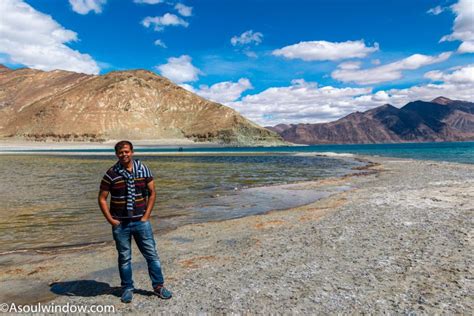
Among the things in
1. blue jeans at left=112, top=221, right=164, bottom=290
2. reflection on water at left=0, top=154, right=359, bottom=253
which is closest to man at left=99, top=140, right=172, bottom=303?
blue jeans at left=112, top=221, right=164, bottom=290

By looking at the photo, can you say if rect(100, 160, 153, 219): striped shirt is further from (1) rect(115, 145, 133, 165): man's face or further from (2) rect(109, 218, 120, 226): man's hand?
(1) rect(115, 145, 133, 165): man's face

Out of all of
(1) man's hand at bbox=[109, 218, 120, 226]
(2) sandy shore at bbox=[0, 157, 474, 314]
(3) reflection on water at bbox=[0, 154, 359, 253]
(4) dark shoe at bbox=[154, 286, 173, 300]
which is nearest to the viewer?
(2) sandy shore at bbox=[0, 157, 474, 314]

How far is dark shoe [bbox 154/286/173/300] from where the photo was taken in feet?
24.7

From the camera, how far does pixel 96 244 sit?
41.5 ft

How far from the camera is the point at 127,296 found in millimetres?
7520

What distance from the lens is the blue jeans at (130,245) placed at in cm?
738

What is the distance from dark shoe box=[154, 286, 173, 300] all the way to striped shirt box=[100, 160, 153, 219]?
5.61ft

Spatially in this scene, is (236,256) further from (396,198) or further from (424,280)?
(396,198)

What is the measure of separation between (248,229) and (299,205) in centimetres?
660

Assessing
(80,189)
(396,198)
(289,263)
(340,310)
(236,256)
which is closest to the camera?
(340,310)

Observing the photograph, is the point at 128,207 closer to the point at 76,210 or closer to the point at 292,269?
the point at 292,269

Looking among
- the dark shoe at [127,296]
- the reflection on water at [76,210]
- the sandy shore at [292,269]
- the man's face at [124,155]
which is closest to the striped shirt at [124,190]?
the man's face at [124,155]

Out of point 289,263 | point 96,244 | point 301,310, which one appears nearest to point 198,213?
point 96,244

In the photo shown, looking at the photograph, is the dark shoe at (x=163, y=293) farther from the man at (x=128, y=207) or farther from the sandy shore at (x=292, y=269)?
the sandy shore at (x=292, y=269)
